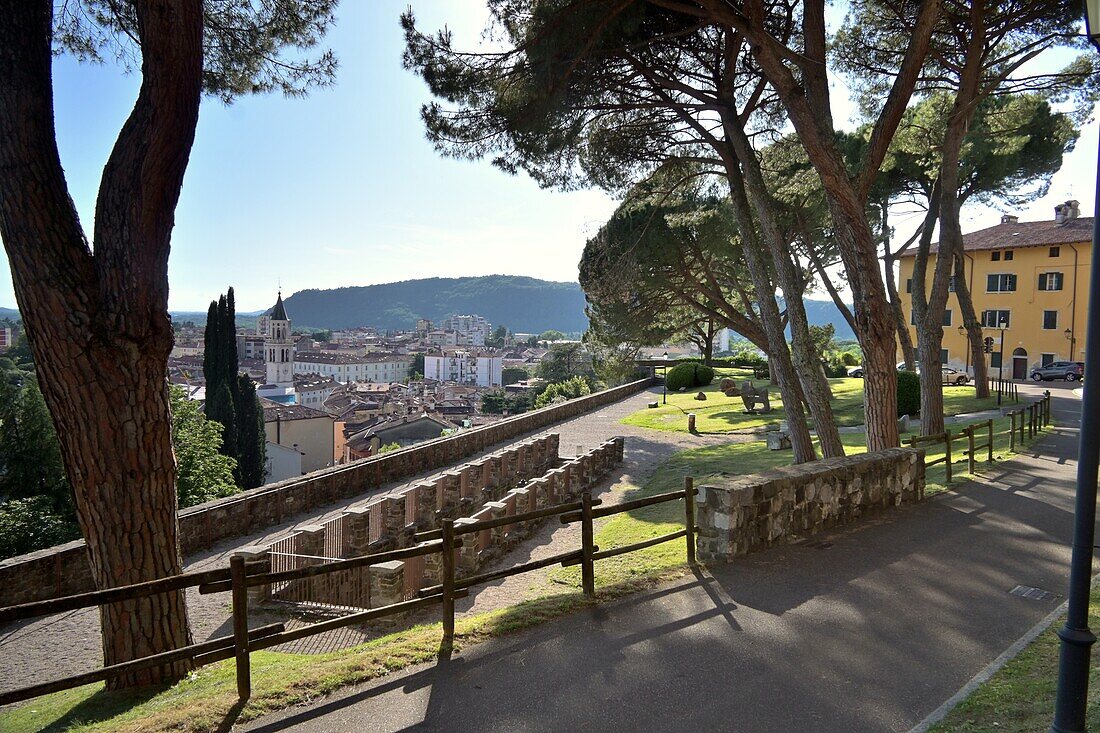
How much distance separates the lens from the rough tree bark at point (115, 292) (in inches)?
189

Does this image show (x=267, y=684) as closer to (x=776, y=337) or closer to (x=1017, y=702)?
(x=1017, y=702)

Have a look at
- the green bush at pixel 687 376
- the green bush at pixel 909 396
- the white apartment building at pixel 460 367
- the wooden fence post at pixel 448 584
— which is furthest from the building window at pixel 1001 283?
the white apartment building at pixel 460 367

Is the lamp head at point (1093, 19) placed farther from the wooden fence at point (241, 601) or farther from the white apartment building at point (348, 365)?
the white apartment building at point (348, 365)

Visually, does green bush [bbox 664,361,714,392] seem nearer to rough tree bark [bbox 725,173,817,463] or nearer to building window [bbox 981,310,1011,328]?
building window [bbox 981,310,1011,328]

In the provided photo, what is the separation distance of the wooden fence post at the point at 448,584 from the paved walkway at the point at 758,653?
1.01 feet

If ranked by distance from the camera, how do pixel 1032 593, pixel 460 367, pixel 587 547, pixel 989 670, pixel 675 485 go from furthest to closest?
pixel 460 367 < pixel 675 485 < pixel 1032 593 < pixel 587 547 < pixel 989 670

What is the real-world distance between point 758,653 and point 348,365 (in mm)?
161755

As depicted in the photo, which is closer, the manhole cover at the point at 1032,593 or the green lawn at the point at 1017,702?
the green lawn at the point at 1017,702

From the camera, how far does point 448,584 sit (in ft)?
16.3

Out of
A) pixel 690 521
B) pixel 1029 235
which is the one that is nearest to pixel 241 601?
pixel 690 521

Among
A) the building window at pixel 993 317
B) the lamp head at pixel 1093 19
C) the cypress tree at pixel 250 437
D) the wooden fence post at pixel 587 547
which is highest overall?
the lamp head at pixel 1093 19

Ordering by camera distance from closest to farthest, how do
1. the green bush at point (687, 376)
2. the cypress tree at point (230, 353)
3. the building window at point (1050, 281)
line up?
the cypress tree at point (230, 353)
the building window at point (1050, 281)
the green bush at point (687, 376)

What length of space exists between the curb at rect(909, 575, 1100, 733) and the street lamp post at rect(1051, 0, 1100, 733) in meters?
0.67

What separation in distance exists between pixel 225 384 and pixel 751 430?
25128 millimetres
